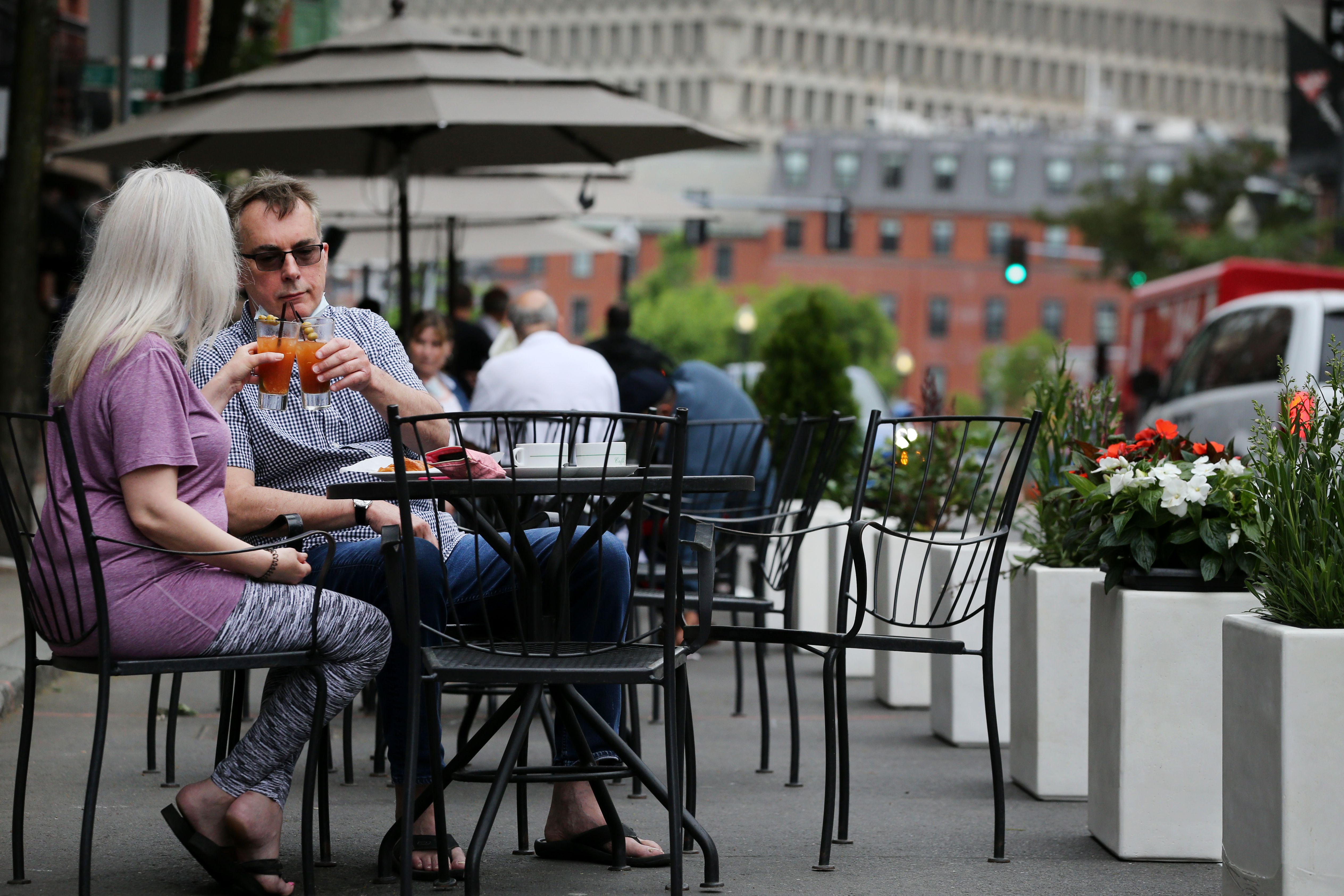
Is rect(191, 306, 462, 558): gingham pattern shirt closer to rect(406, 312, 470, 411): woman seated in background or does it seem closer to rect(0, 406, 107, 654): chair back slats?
rect(0, 406, 107, 654): chair back slats

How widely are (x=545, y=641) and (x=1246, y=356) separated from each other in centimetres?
1255

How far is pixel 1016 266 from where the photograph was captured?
72.1ft

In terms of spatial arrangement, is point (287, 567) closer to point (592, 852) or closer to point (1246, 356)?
point (592, 852)

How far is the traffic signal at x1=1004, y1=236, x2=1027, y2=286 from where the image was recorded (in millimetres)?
21609

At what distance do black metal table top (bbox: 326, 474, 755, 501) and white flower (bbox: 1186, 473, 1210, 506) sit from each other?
1455 millimetres

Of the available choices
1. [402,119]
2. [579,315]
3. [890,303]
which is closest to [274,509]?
[402,119]

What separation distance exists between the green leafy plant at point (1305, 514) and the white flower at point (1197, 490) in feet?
2.39

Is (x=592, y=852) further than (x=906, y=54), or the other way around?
(x=906, y=54)

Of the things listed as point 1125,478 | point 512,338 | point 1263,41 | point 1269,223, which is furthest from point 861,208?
point 1125,478

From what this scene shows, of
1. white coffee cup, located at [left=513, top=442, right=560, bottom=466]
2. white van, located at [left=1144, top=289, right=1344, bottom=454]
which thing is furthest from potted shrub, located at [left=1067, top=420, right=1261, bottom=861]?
white van, located at [left=1144, top=289, right=1344, bottom=454]

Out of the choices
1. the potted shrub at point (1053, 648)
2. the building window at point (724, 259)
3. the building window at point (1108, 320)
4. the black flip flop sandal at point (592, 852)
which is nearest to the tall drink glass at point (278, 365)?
the black flip flop sandal at point (592, 852)

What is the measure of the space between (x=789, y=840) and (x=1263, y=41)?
5668 inches

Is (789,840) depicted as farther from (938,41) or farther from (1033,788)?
(938,41)

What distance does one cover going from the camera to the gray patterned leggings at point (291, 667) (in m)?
4.04
